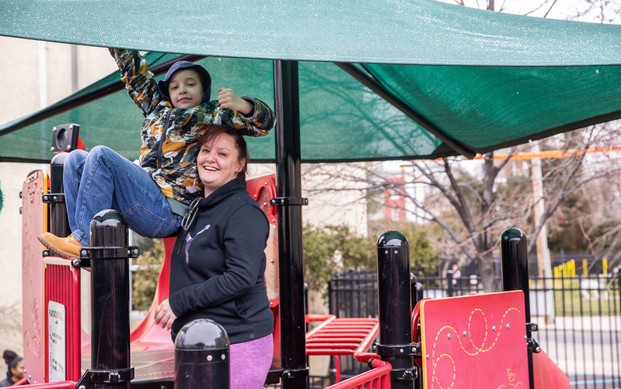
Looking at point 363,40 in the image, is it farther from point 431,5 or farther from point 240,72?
point 240,72

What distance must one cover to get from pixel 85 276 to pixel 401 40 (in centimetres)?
895

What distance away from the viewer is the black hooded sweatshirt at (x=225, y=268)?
217 cm

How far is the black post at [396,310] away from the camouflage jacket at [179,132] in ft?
3.02

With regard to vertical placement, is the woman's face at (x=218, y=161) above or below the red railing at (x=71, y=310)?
above

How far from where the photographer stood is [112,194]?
2.65 meters

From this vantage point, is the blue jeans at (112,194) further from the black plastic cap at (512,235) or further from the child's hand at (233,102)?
the black plastic cap at (512,235)

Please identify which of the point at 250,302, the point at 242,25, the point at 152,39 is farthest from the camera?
the point at 250,302

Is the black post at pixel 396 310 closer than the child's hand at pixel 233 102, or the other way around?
the black post at pixel 396 310

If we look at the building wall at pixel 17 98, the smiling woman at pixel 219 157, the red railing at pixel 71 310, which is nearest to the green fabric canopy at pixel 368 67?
the smiling woman at pixel 219 157

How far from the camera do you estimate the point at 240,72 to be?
4418 mm

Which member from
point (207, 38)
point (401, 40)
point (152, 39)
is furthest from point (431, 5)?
point (152, 39)

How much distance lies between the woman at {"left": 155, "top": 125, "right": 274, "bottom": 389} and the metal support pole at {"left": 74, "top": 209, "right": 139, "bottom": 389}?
0.24 meters

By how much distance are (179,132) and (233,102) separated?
419 mm

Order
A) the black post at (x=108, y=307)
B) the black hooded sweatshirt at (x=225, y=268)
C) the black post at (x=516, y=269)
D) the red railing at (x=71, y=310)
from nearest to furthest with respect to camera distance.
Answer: the black post at (x=108, y=307)
the black hooded sweatshirt at (x=225, y=268)
the red railing at (x=71, y=310)
the black post at (x=516, y=269)
